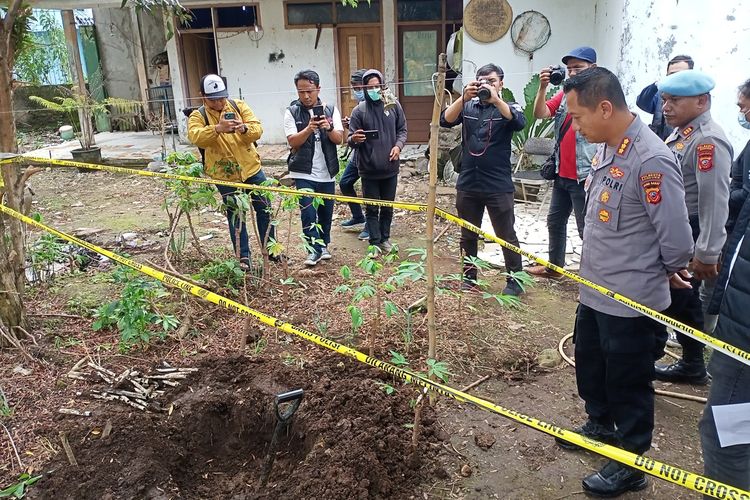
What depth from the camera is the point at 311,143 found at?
511 centimetres

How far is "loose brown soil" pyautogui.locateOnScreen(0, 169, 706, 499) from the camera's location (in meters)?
2.52

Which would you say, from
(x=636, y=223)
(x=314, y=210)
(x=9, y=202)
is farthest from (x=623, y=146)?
(x=9, y=202)

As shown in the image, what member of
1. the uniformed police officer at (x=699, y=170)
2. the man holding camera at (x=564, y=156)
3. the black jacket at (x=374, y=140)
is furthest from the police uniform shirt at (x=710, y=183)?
the black jacket at (x=374, y=140)

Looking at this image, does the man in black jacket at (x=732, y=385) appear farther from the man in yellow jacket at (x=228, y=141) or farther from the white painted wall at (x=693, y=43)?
the man in yellow jacket at (x=228, y=141)

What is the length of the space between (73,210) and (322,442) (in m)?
6.65

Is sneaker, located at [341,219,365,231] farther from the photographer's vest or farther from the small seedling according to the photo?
the small seedling

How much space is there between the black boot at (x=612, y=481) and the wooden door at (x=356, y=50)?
377 inches

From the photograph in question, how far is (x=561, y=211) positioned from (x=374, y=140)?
6.00 feet

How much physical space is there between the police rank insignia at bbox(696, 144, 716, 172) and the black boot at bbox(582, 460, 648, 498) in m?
1.53

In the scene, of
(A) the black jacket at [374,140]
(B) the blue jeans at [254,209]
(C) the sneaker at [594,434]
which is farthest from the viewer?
(A) the black jacket at [374,140]

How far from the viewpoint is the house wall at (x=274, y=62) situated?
10.9 metres

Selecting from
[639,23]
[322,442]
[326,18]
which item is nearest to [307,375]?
[322,442]

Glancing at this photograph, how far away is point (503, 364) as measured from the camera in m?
3.55

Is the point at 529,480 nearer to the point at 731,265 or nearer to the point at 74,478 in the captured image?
the point at 731,265
